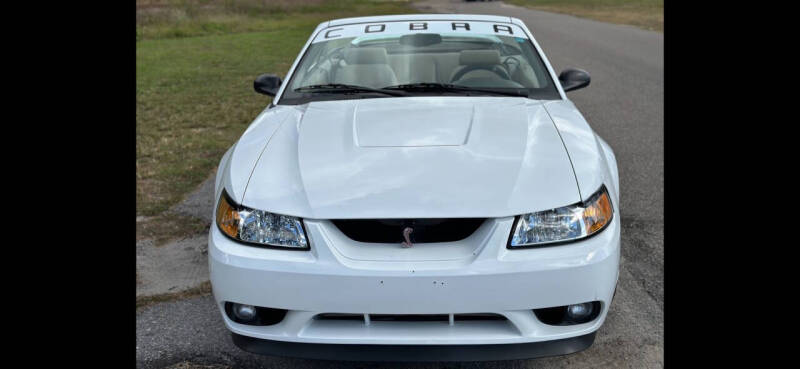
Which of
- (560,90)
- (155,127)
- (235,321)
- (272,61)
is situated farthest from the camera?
(272,61)

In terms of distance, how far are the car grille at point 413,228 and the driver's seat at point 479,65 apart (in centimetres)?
167

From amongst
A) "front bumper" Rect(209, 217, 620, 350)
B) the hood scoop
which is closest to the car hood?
the hood scoop

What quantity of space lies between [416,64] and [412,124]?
117 cm

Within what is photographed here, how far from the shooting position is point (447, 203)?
234cm

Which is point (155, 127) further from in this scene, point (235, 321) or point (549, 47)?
point (549, 47)

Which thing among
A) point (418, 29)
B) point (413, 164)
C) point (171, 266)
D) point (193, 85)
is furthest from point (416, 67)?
point (193, 85)

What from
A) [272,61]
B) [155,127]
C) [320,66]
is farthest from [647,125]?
[272,61]

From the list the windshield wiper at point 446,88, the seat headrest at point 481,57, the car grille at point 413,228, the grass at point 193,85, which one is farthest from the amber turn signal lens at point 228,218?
the grass at point 193,85

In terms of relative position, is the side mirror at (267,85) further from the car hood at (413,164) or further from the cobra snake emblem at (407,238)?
the cobra snake emblem at (407,238)

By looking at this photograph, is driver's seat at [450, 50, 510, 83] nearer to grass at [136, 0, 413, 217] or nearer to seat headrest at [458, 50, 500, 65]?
seat headrest at [458, 50, 500, 65]

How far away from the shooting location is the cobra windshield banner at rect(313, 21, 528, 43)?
4.20m

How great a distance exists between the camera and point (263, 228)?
243cm
